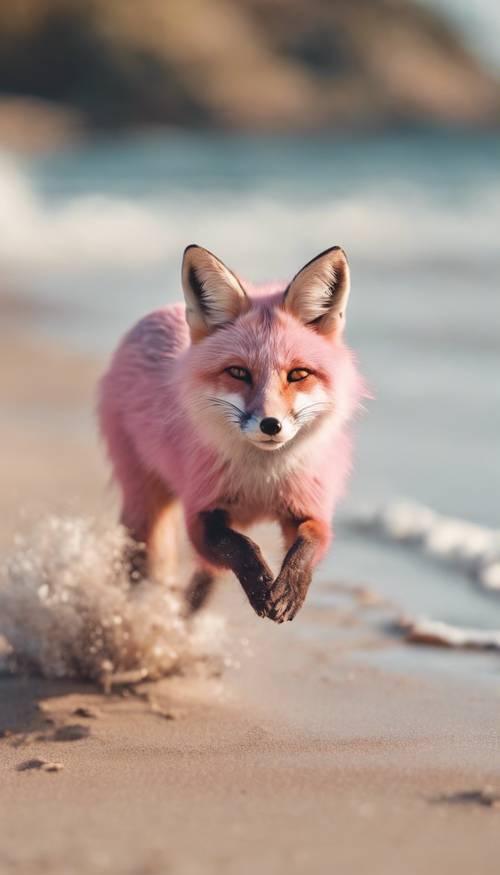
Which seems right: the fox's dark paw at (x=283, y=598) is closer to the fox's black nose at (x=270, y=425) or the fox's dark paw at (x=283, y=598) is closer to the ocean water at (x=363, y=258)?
the fox's black nose at (x=270, y=425)

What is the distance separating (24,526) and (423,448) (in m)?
3.68

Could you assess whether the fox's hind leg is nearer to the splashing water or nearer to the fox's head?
the splashing water

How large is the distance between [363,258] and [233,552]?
15.2 meters

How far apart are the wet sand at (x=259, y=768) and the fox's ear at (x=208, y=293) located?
51.7 inches

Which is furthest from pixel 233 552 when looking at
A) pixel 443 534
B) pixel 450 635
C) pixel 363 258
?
pixel 363 258

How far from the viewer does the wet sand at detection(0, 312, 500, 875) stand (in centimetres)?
301

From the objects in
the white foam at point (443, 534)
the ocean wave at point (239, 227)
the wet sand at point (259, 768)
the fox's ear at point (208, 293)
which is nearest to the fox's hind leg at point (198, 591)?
the wet sand at point (259, 768)

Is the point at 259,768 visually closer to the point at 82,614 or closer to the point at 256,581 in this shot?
the point at 256,581

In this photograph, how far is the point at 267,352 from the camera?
3.92m

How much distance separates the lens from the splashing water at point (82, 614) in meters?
4.73

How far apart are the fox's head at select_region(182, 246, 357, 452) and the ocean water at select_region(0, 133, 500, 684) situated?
31 cm

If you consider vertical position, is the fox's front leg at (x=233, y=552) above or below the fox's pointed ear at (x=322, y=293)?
below

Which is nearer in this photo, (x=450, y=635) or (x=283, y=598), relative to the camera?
(x=283, y=598)

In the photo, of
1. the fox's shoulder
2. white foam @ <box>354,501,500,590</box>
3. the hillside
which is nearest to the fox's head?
the fox's shoulder
